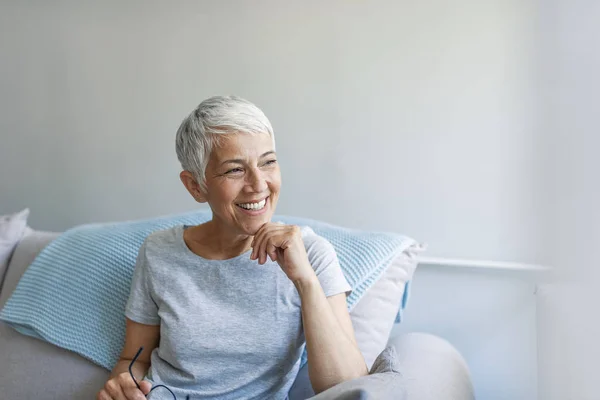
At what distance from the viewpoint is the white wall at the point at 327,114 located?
1863mm

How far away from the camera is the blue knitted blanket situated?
172 cm

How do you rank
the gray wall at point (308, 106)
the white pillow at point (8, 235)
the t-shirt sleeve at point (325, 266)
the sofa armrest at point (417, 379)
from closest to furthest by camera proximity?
the sofa armrest at point (417, 379) → the t-shirt sleeve at point (325, 266) → the gray wall at point (308, 106) → the white pillow at point (8, 235)

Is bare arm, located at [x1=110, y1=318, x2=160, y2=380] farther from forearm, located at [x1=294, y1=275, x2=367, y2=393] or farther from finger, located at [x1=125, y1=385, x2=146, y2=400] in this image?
forearm, located at [x1=294, y1=275, x2=367, y2=393]

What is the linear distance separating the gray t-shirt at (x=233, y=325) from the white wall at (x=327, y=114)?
1.81 feet

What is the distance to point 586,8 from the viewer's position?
814 millimetres

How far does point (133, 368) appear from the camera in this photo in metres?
1.61

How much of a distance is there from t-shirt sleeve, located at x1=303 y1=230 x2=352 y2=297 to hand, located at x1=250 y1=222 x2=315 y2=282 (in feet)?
0.18

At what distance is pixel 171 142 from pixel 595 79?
5.58ft

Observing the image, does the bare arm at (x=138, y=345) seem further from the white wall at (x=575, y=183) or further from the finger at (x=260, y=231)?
the white wall at (x=575, y=183)

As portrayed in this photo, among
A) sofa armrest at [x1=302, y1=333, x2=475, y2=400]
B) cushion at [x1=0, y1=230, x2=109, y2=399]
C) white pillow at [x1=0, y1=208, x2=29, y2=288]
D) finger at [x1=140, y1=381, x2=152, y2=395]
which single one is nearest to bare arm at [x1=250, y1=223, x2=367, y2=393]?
sofa armrest at [x1=302, y1=333, x2=475, y2=400]

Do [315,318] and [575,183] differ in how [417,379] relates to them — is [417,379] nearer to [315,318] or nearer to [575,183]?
[315,318]

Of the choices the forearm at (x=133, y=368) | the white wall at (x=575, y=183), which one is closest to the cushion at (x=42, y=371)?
the forearm at (x=133, y=368)

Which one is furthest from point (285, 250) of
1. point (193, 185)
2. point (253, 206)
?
point (193, 185)

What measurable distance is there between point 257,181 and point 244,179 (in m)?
0.04
